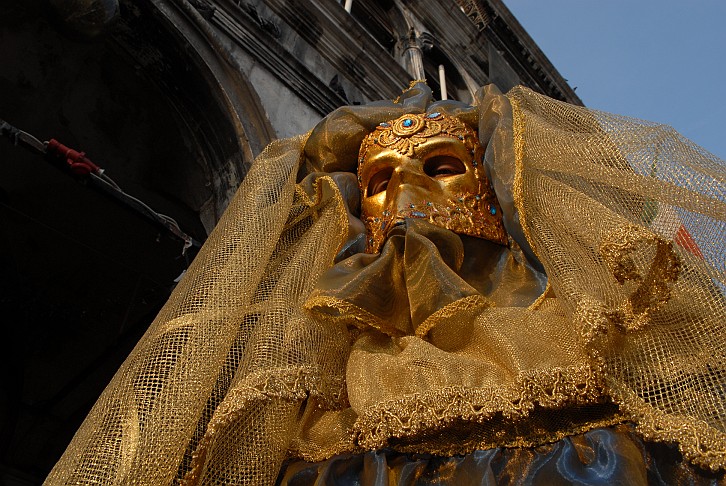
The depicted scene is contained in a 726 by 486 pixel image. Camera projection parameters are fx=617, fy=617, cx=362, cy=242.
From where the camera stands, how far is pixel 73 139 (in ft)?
10.6

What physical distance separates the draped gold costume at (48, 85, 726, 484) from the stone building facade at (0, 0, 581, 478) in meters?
1.57

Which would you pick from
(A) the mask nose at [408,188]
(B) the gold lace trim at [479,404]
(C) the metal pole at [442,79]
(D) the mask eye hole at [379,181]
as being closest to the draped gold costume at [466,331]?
(B) the gold lace trim at [479,404]

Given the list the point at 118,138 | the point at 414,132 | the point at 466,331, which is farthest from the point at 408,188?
the point at 118,138

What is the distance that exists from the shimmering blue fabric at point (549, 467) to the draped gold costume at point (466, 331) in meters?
0.02

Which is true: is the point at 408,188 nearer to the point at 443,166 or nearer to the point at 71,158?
the point at 443,166

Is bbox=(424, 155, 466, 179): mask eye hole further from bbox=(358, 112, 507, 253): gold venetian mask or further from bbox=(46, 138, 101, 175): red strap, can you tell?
bbox=(46, 138, 101, 175): red strap

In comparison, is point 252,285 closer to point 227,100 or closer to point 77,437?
point 77,437

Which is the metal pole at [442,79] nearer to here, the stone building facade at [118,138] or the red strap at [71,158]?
the stone building facade at [118,138]

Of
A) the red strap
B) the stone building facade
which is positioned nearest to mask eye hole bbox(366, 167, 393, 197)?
the stone building facade

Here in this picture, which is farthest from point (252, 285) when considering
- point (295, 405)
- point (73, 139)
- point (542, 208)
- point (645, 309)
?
point (73, 139)

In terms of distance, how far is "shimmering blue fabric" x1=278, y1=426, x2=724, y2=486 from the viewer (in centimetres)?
90

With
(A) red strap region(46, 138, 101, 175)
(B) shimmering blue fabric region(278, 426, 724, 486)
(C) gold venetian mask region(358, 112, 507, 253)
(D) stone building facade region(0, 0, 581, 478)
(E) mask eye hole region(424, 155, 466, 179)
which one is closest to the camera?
(B) shimmering blue fabric region(278, 426, 724, 486)

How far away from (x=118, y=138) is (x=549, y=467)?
9.52ft

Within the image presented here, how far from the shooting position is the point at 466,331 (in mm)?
1171
